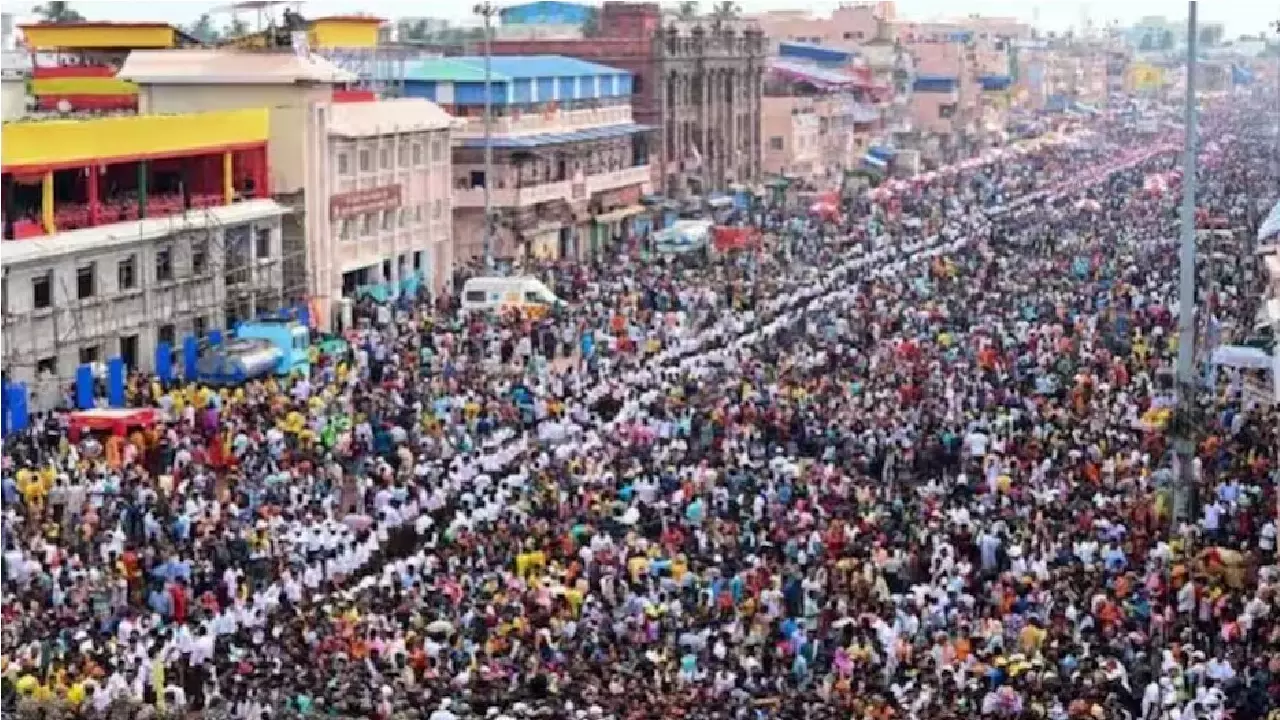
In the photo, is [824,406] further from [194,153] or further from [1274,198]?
[1274,198]

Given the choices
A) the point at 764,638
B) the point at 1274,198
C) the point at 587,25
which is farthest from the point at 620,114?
the point at 764,638

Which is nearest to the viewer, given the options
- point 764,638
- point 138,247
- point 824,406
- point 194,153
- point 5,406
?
point 764,638

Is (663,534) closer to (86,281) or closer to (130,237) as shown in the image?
(86,281)

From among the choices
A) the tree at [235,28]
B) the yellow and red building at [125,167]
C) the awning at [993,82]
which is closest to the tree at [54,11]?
the tree at [235,28]

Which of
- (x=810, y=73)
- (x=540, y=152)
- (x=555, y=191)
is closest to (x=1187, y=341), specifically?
(x=540, y=152)

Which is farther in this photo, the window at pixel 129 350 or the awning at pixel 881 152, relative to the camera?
the awning at pixel 881 152

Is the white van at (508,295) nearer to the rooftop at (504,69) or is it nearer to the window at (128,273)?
the window at (128,273)
